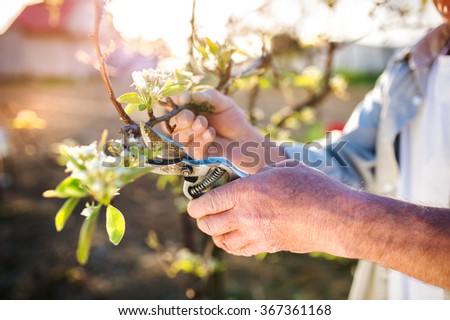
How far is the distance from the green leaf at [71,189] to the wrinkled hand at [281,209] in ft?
1.20

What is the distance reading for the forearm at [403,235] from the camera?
1.16 meters

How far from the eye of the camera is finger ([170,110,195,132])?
1.39 meters

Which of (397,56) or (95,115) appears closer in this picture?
(397,56)

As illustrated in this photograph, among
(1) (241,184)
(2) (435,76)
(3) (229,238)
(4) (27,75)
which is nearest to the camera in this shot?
(1) (241,184)

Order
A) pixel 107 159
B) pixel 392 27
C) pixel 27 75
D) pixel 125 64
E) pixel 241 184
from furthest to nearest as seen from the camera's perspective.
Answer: pixel 27 75 < pixel 125 64 < pixel 392 27 < pixel 241 184 < pixel 107 159

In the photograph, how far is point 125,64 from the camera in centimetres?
258

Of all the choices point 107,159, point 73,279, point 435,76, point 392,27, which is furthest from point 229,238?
point 73,279

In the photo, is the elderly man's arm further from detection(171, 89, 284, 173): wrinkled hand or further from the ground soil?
the ground soil

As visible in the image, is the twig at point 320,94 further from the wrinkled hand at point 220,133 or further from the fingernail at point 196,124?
the fingernail at point 196,124

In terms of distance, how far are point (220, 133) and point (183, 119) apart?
26 centimetres

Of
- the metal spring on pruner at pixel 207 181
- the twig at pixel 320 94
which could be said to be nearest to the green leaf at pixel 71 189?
the metal spring on pruner at pixel 207 181

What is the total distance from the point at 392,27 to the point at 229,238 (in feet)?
5.19

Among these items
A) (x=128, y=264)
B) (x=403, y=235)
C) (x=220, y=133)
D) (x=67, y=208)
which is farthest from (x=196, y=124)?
(x=128, y=264)
